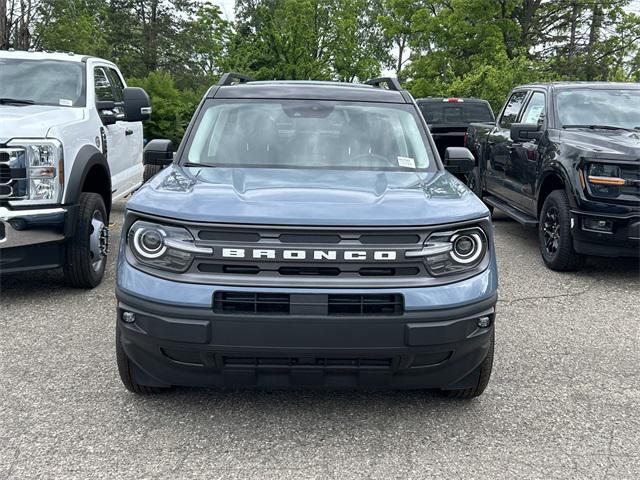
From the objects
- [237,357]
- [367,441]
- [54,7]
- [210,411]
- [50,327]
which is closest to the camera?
[237,357]

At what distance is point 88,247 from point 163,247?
9.14 feet

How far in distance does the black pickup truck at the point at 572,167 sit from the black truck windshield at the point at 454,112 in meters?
3.65

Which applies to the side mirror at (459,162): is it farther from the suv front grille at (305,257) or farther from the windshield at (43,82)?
the windshield at (43,82)

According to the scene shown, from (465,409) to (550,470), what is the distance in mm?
649

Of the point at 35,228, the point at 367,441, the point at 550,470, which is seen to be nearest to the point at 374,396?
the point at 367,441

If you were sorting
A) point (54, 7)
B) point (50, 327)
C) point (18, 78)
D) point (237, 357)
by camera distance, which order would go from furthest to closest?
1. point (54, 7)
2. point (18, 78)
3. point (50, 327)
4. point (237, 357)

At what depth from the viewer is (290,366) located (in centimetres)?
296

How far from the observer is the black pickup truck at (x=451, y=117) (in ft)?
40.8

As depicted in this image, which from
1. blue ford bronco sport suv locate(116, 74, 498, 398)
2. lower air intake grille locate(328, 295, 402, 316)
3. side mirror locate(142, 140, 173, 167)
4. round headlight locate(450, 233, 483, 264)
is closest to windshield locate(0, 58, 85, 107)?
side mirror locate(142, 140, 173, 167)

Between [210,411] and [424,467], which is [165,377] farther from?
[424,467]

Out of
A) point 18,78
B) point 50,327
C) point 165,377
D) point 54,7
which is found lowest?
point 50,327

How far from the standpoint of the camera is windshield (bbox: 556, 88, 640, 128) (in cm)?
715

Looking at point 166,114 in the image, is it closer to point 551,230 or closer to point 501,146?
point 501,146

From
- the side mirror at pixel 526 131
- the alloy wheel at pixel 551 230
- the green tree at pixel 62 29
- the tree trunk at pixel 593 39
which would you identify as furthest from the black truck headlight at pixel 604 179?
the tree trunk at pixel 593 39
